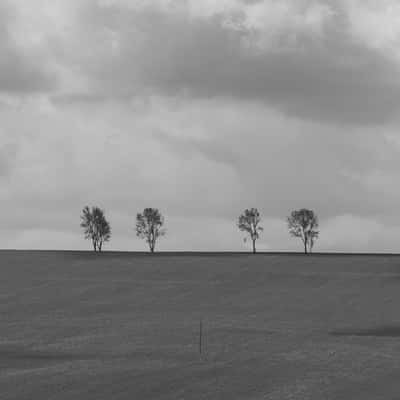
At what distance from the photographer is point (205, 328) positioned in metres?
44.5

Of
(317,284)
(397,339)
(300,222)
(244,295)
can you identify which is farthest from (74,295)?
(300,222)

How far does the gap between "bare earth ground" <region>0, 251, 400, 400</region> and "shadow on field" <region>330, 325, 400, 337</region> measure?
0.11 metres

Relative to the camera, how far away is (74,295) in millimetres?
63500

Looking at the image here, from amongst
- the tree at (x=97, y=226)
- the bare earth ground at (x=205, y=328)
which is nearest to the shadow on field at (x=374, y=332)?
the bare earth ground at (x=205, y=328)

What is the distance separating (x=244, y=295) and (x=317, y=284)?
8.16m

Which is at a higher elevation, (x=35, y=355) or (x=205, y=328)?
(x=205, y=328)

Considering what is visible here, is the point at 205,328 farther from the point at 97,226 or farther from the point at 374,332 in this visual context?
the point at 97,226

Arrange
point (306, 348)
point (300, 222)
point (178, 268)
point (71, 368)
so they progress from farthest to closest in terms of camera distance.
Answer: point (300, 222) < point (178, 268) < point (306, 348) < point (71, 368)

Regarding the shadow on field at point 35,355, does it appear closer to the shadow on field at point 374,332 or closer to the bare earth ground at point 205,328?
the bare earth ground at point 205,328

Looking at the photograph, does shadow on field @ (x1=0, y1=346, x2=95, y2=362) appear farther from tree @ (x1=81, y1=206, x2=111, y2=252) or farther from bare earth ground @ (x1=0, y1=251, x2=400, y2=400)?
tree @ (x1=81, y1=206, x2=111, y2=252)

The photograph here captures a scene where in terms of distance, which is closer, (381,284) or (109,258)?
(381,284)

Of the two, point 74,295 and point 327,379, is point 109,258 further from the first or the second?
point 327,379

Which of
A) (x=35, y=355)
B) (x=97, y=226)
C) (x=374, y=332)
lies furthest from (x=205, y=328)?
(x=97, y=226)

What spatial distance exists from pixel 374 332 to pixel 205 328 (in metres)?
9.06
